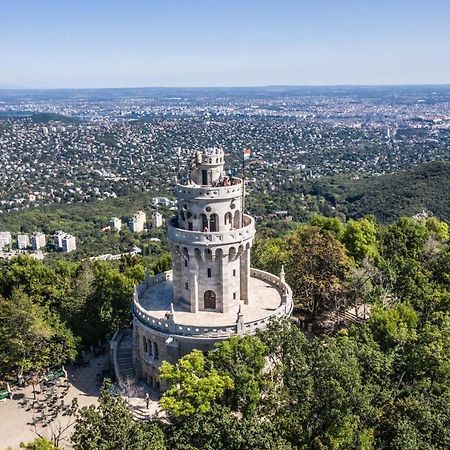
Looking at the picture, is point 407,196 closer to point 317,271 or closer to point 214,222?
point 317,271

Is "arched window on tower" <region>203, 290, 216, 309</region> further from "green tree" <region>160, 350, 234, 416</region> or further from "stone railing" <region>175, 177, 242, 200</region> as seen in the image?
"green tree" <region>160, 350, 234, 416</region>

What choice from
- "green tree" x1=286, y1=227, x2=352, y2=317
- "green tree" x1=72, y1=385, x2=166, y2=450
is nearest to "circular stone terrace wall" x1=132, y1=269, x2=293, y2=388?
"green tree" x1=286, y1=227, x2=352, y2=317

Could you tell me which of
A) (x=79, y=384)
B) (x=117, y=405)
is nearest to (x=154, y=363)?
(x=79, y=384)

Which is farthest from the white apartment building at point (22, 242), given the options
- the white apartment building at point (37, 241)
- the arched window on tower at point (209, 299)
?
the arched window on tower at point (209, 299)

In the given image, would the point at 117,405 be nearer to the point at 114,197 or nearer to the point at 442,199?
the point at 442,199

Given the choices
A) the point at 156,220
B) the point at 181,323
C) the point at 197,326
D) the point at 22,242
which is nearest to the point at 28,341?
the point at 181,323

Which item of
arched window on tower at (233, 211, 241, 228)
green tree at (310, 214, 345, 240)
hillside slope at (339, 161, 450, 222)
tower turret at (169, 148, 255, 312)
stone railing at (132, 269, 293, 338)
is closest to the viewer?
stone railing at (132, 269, 293, 338)
